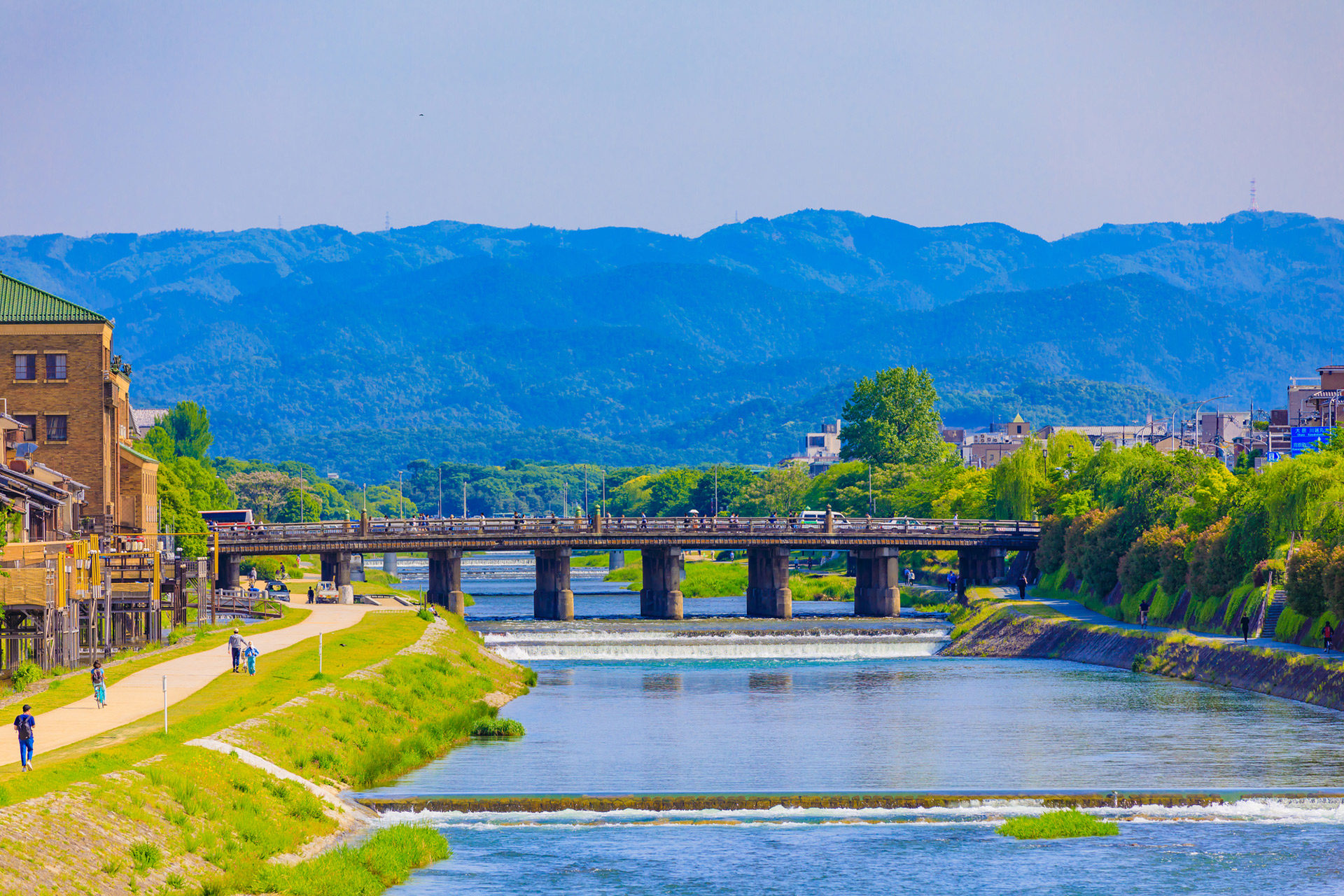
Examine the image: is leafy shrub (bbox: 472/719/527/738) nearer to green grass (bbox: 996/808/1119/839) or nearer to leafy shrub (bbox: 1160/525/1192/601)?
green grass (bbox: 996/808/1119/839)

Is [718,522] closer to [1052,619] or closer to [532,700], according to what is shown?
[1052,619]

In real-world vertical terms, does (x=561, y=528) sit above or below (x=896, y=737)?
above

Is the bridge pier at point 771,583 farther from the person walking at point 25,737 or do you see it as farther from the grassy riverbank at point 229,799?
the person walking at point 25,737

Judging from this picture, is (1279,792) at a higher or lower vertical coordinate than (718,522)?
lower

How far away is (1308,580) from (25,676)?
53630 mm

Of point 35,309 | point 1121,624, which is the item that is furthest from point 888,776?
point 35,309

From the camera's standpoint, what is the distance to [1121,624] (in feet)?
333

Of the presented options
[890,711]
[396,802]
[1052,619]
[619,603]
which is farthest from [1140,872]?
[619,603]

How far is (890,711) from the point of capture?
7462cm

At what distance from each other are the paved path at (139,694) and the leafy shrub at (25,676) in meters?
1.48

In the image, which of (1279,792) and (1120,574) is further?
(1120,574)

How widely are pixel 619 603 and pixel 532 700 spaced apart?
3495 inches

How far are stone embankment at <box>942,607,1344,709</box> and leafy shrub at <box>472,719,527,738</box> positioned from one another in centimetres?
3235

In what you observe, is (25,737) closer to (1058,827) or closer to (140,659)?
(1058,827)
